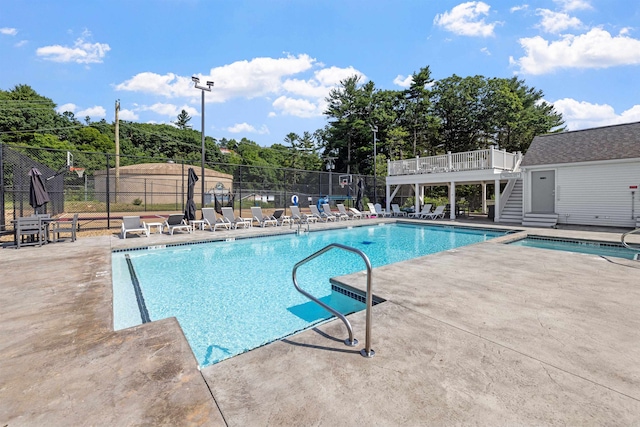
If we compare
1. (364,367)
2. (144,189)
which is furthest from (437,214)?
(144,189)

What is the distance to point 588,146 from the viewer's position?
12.6 meters

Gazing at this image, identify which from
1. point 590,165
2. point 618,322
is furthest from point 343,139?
point 618,322

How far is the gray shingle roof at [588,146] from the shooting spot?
38.0ft

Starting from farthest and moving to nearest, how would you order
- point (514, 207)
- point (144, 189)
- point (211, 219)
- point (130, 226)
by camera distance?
point (144, 189)
point (514, 207)
point (211, 219)
point (130, 226)

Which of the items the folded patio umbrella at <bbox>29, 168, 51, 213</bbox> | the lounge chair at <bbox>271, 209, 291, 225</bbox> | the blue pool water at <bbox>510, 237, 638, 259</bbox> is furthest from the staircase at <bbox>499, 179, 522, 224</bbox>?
the folded patio umbrella at <bbox>29, 168, 51, 213</bbox>

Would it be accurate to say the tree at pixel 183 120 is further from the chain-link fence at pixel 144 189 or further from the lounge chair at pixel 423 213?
the lounge chair at pixel 423 213

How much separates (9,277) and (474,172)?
1649 cm

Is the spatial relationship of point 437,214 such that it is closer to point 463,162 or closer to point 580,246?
point 463,162

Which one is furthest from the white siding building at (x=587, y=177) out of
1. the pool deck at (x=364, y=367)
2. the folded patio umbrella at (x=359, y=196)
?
the pool deck at (x=364, y=367)

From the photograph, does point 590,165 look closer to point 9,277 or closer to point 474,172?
point 474,172

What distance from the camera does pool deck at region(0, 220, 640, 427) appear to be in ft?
6.01

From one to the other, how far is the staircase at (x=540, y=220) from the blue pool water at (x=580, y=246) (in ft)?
10.7

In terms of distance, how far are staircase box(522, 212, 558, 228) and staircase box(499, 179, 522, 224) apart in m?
1.09

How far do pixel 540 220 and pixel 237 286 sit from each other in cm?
1282
